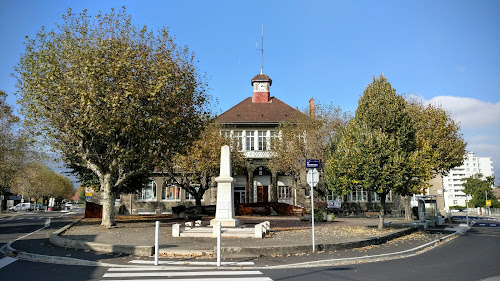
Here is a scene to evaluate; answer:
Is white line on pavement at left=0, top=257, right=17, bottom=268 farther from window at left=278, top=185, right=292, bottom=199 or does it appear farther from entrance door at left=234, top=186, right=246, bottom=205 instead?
window at left=278, top=185, right=292, bottom=199

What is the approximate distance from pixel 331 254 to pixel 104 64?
544 inches

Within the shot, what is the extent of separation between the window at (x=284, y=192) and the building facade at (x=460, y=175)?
437 feet

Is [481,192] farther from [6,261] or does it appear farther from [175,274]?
[6,261]

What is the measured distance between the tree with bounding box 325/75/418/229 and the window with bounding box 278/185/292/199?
23910mm

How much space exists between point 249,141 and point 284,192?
25.2ft

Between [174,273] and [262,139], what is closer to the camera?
[174,273]

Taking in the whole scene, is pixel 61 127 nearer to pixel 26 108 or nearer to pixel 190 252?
pixel 26 108

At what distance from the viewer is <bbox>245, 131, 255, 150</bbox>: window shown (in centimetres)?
4591

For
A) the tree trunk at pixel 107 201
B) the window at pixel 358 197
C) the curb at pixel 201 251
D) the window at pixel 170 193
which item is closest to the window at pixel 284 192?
the window at pixel 358 197

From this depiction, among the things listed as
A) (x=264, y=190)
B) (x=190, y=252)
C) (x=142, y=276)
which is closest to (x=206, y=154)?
(x=264, y=190)

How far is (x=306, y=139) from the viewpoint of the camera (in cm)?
3809

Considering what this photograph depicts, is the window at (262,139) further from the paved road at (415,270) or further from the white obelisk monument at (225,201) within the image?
the paved road at (415,270)

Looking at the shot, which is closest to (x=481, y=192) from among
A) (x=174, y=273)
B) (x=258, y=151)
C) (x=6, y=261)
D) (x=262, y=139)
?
(x=262, y=139)

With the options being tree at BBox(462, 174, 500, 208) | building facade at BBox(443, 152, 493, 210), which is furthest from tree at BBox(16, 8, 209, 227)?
building facade at BBox(443, 152, 493, 210)
